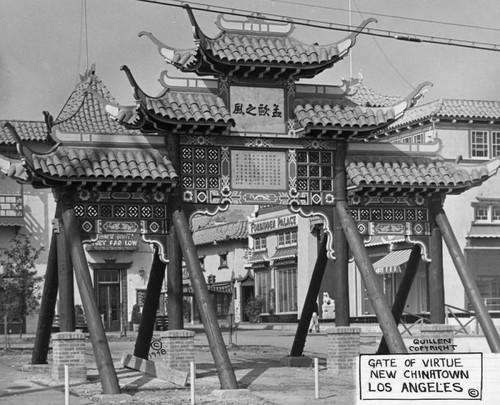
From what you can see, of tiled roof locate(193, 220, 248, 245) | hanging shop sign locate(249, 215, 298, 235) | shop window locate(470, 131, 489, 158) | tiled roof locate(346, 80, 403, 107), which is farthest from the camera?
tiled roof locate(193, 220, 248, 245)

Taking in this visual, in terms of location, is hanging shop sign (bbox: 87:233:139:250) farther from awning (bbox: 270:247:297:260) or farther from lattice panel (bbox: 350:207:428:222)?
lattice panel (bbox: 350:207:428:222)

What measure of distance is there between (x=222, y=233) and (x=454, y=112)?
26065 mm

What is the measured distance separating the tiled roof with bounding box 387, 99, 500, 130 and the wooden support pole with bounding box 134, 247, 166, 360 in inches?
1183

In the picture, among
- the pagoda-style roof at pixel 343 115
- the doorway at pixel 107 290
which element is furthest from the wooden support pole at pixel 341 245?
the doorway at pixel 107 290

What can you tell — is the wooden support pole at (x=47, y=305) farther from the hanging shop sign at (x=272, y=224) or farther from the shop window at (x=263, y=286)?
the shop window at (x=263, y=286)

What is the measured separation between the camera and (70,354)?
22.9m

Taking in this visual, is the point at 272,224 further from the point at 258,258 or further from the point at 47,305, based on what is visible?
the point at 47,305

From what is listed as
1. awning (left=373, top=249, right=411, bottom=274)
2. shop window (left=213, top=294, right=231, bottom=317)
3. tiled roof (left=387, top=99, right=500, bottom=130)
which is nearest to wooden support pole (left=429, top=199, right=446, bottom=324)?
tiled roof (left=387, top=99, right=500, bottom=130)

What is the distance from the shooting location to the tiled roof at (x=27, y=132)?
5247cm

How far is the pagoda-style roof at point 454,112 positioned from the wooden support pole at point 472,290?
27919 mm

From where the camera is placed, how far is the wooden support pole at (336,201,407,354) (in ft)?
73.4

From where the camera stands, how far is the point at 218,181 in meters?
23.7

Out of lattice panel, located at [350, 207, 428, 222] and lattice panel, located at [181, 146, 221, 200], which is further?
lattice panel, located at [350, 207, 428, 222]

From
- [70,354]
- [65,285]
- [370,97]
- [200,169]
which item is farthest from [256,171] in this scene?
[370,97]
